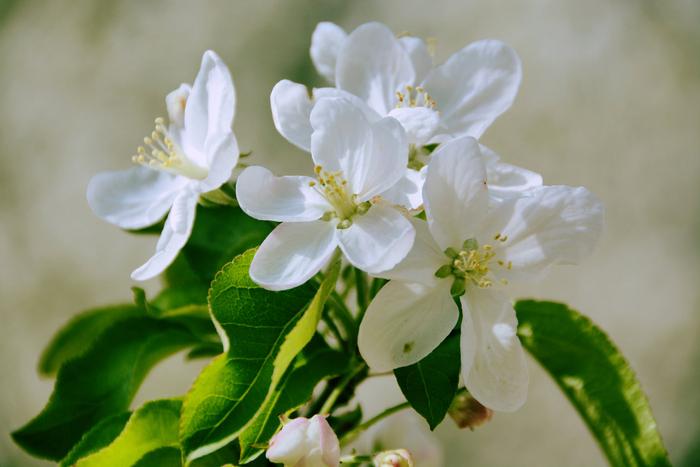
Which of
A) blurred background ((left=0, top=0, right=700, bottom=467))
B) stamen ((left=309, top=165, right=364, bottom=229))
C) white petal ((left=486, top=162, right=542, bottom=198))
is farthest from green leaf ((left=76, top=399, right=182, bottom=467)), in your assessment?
blurred background ((left=0, top=0, right=700, bottom=467))

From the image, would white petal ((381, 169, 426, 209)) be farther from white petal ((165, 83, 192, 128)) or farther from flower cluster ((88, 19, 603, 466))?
white petal ((165, 83, 192, 128))

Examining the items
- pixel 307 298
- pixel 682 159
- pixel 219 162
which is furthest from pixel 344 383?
pixel 682 159

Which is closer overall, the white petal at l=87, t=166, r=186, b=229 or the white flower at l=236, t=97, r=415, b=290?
the white flower at l=236, t=97, r=415, b=290

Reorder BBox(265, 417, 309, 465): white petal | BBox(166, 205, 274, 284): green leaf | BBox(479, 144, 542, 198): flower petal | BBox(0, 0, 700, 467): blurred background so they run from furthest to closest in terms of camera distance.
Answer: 1. BBox(0, 0, 700, 467): blurred background
2. BBox(166, 205, 274, 284): green leaf
3. BBox(479, 144, 542, 198): flower petal
4. BBox(265, 417, 309, 465): white petal

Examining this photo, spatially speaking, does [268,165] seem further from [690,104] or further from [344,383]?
[344,383]

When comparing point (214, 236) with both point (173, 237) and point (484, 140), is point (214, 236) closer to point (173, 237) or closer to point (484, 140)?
point (173, 237)

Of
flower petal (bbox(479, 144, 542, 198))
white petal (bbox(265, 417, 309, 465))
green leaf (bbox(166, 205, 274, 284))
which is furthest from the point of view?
green leaf (bbox(166, 205, 274, 284))
